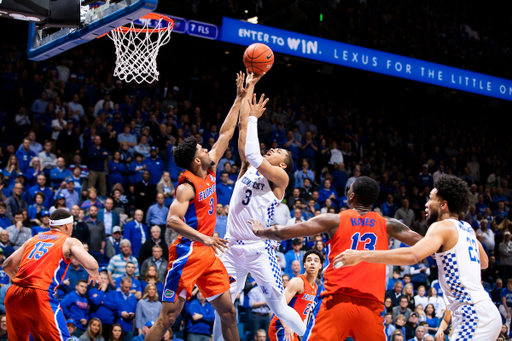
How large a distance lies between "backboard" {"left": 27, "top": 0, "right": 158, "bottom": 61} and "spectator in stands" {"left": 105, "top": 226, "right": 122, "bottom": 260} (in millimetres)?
4813

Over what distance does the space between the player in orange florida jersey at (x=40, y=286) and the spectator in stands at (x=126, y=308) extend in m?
3.75

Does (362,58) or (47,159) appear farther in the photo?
(362,58)

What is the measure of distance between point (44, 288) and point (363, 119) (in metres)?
16.2

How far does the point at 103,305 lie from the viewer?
9102mm

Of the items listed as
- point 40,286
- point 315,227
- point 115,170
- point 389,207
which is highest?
point 115,170

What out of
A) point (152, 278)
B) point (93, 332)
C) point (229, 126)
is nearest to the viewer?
point (229, 126)

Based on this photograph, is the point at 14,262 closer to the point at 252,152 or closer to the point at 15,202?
the point at 252,152

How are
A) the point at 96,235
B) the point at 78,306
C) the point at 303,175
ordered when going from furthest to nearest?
the point at 303,175 < the point at 96,235 < the point at 78,306

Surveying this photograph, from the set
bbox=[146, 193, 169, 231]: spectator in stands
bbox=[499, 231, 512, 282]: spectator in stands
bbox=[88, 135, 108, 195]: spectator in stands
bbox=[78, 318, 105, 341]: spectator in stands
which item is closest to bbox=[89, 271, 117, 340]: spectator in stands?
bbox=[78, 318, 105, 341]: spectator in stands

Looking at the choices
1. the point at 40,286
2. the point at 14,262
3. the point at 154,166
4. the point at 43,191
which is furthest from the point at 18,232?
the point at 40,286

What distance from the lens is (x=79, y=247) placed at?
5539 millimetres

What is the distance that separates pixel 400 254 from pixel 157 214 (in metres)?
8.19

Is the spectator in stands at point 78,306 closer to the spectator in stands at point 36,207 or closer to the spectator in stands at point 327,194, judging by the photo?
the spectator in stands at point 36,207

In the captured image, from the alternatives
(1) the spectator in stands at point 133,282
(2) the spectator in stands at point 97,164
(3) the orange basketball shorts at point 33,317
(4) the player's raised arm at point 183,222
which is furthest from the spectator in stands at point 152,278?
(4) the player's raised arm at point 183,222
